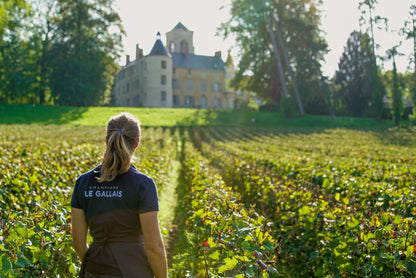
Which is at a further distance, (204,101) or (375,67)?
(204,101)

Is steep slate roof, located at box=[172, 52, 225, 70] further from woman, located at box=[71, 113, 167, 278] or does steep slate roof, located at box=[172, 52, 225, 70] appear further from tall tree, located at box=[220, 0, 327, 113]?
woman, located at box=[71, 113, 167, 278]

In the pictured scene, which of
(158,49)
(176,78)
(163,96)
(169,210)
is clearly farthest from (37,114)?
(169,210)

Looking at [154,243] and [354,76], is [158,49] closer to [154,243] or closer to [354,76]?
[354,76]

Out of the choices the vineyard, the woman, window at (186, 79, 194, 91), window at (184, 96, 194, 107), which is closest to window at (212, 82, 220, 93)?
window at (186, 79, 194, 91)

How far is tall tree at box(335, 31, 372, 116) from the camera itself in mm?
50519

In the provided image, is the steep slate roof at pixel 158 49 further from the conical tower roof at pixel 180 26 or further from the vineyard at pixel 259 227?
the vineyard at pixel 259 227

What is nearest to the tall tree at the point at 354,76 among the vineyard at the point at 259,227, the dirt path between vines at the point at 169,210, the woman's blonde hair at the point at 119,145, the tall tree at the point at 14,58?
the tall tree at the point at 14,58

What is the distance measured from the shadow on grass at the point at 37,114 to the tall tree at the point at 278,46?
18.8m

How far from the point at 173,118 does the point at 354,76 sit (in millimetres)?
25751

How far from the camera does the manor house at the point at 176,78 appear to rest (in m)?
64.2

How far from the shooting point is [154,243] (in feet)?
9.33

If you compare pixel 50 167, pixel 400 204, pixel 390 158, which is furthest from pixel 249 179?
pixel 390 158

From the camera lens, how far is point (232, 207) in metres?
4.47

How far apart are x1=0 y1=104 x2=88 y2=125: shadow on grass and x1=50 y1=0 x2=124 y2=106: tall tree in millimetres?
4770
